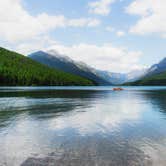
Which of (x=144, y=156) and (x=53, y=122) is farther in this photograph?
(x=53, y=122)

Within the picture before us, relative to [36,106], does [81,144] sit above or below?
below

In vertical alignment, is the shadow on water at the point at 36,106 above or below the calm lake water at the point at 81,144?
above

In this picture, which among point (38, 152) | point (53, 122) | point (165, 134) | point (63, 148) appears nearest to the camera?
point (38, 152)

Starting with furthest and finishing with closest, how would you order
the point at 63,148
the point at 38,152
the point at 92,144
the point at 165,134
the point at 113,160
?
the point at 165,134 → the point at 92,144 → the point at 63,148 → the point at 38,152 → the point at 113,160

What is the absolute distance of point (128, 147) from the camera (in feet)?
61.2

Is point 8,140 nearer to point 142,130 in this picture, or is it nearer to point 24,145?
point 24,145

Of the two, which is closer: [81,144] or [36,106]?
[81,144]

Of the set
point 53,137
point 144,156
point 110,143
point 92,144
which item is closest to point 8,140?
point 53,137

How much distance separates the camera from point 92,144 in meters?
19.5

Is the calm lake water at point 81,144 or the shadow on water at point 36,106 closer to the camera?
the calm lake water at point 81,144

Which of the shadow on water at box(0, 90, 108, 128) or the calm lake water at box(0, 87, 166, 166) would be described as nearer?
the calm lake water at box(0, 87, 166, 166)

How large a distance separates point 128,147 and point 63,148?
562 centimetres

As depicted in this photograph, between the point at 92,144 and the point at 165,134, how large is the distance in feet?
30.8

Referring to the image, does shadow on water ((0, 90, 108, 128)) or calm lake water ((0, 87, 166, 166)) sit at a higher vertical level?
shadow on water ((0, 90, 108, 128))
